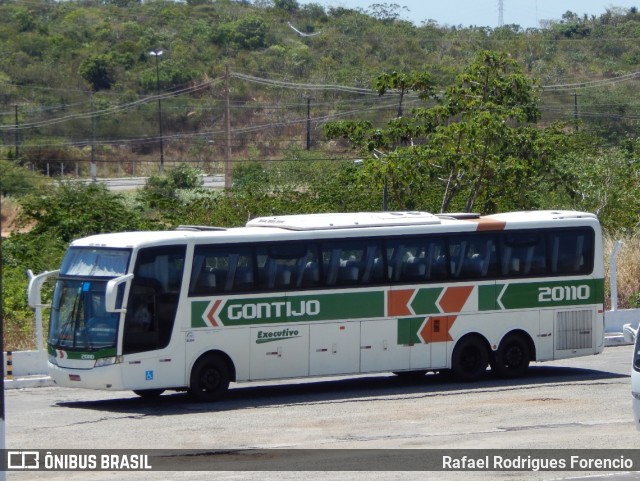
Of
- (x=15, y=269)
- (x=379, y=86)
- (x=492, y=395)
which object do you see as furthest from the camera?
(x=379, y=86)

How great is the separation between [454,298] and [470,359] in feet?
3.71

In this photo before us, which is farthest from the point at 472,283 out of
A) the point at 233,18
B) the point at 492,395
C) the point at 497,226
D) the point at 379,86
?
the point at 233,18

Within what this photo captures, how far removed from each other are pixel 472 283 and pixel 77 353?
686cm

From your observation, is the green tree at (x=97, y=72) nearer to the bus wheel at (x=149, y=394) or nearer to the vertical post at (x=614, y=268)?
the vertical post at (x=614, y=268)

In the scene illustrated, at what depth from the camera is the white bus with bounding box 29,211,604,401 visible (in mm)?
16906

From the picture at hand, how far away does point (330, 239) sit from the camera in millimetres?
18562

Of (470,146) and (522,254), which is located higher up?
(470,146)

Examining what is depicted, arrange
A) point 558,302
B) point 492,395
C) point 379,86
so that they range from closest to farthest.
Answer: point 492,395 → point 558,302 → point 379,86

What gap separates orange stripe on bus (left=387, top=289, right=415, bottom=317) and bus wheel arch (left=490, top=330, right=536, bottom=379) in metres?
1.91

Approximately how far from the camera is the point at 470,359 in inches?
770

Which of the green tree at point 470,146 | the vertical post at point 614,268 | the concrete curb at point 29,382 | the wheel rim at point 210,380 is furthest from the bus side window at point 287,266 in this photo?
the green tree at point 470,146

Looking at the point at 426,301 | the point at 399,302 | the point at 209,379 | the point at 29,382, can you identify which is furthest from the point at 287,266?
→ the point at 29,382

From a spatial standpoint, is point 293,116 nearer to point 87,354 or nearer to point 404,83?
point 404,83

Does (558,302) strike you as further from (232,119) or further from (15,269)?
(232,119)
